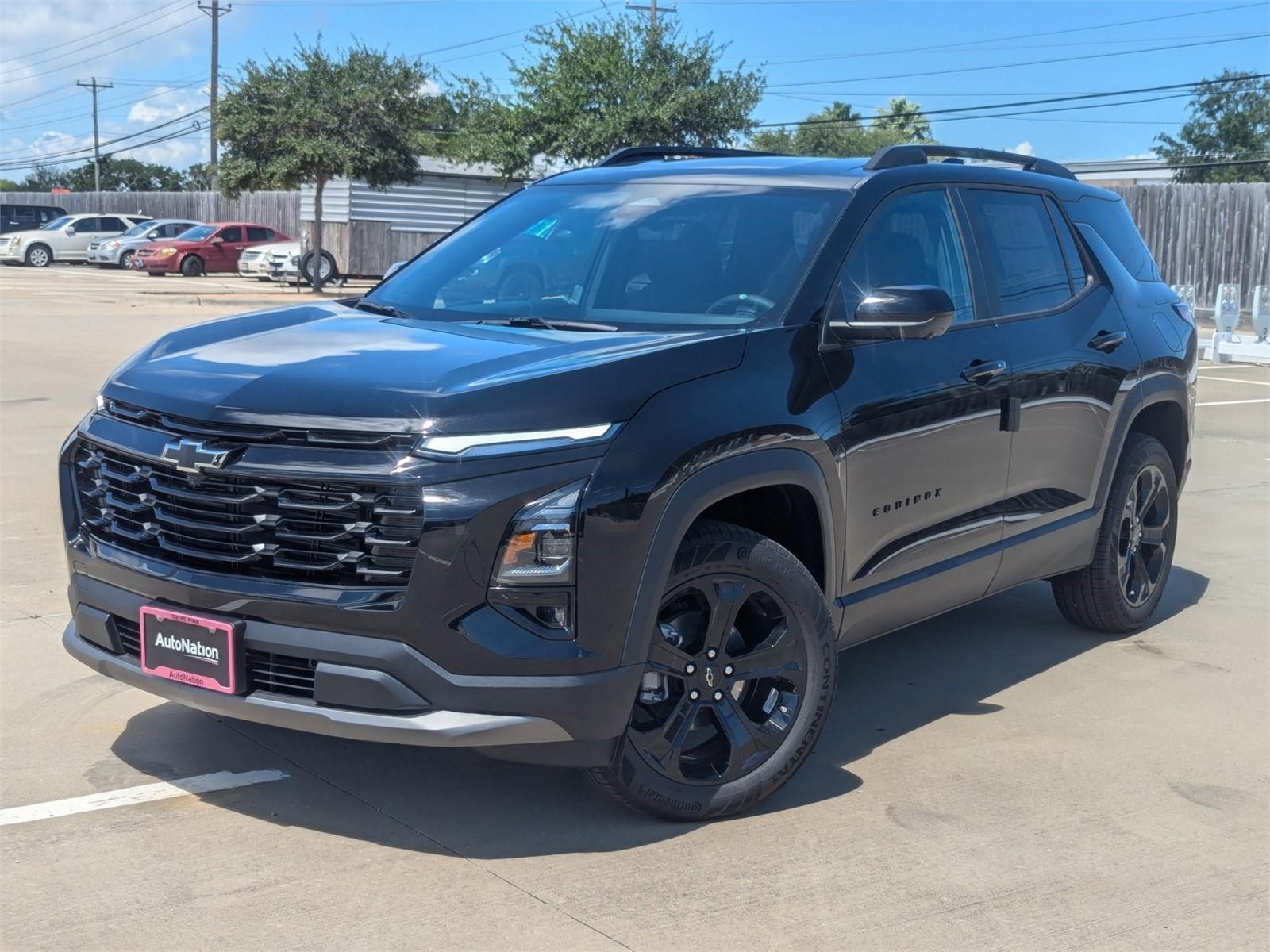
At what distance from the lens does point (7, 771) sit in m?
4.48

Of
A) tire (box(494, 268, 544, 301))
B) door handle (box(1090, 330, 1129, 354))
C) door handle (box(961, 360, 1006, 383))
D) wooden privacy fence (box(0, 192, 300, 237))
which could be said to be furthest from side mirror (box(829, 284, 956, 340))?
wooden privacy fence (box(0, 192, 300, 237))

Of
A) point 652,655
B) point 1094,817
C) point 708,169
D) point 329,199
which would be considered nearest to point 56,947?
point 652,655

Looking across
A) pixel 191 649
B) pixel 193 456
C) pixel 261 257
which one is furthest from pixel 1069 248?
pixel 261 257

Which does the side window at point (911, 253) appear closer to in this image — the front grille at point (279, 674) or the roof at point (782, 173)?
the roof at point (782, 173)

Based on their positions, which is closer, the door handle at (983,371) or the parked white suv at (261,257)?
the door handle at (983,371)

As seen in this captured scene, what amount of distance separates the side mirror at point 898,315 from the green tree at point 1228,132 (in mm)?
53824

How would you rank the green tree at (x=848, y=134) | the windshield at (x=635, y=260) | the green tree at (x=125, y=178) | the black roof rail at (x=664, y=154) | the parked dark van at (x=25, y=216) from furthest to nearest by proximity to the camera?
the green tree at (x=125, y=178)
the green tree at (x=848, y=134)
the parked dark van at (x=25, y=216)
the black roof rail at (x=664, y=154)
the windshield at (x=635, y=260)

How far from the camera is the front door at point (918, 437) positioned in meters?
4.60

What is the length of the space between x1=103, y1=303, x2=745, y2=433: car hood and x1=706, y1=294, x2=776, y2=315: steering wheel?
0.73 ft

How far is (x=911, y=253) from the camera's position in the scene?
506 cm

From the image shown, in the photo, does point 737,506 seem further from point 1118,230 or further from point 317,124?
point 317,124

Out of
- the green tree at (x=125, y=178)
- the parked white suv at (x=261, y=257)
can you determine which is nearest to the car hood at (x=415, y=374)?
the parked white suv at (x=261, y=257)

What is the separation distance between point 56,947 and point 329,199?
37.4m

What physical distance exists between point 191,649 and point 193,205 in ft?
181
